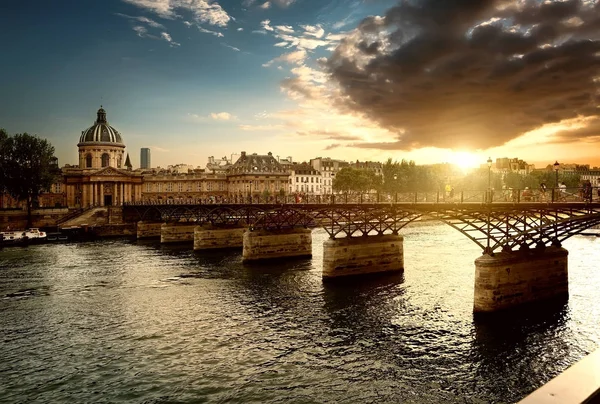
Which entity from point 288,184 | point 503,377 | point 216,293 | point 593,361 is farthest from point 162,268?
point 288,184

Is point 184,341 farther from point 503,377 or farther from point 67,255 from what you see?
point 67,255

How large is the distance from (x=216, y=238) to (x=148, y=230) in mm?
26851

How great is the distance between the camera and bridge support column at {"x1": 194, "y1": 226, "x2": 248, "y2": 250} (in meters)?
69.4

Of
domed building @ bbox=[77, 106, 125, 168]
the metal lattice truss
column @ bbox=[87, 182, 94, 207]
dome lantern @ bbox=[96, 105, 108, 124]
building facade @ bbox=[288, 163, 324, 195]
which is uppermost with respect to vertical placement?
dome lantern @ bbox=[96, 105, 108, 124]

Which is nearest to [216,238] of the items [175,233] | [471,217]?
[175,233]

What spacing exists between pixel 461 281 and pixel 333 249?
1145 cm

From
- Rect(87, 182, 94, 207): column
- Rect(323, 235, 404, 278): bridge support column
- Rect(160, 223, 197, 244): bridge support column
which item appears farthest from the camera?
Rect(87, 182, 94, 207): column

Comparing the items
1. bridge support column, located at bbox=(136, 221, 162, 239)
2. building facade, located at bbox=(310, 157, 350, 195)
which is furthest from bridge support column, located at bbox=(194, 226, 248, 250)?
building facade, located at bbox=(310, 157, 350, 195)

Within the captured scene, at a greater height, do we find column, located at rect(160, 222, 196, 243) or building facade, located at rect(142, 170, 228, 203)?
building facade, located at rect(142, 170, 228, 203)

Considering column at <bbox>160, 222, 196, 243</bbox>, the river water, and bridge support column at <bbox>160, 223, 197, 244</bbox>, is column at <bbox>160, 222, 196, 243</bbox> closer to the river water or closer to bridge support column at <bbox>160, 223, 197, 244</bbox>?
bridge support column at <bbox>160, 223, 197, 244</bbox>

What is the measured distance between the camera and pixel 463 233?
33.9 m

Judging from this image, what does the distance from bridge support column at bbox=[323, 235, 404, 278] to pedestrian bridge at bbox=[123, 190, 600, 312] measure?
0.09 meters

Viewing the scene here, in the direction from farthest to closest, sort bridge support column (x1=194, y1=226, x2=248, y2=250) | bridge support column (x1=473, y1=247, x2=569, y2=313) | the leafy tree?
the leafy tree
bridge support column (x1=194, y1=226, x2=248, y2=250)
bridge support column (x1=473, y1=247, x2=569, y2=313)

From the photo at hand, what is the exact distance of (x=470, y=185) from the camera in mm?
148250
